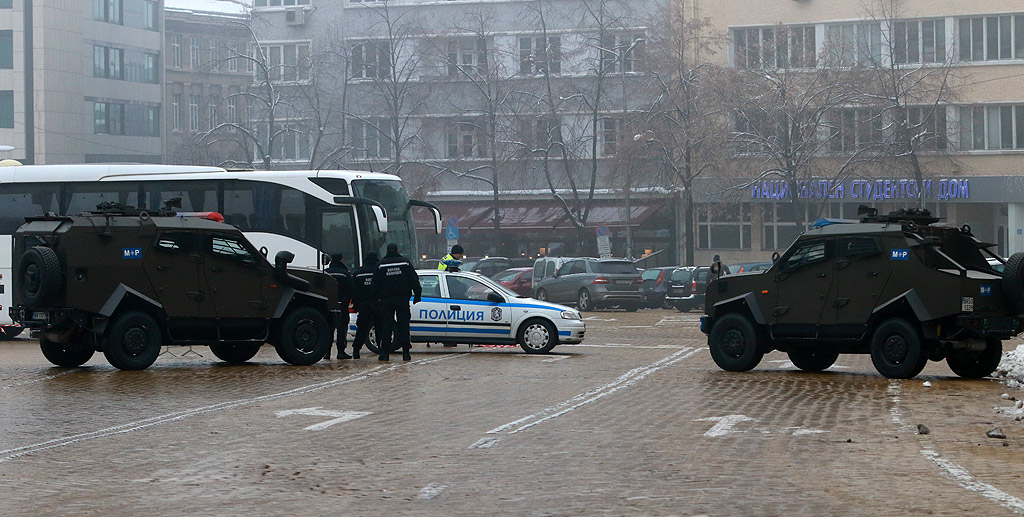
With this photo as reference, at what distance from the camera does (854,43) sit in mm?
55375

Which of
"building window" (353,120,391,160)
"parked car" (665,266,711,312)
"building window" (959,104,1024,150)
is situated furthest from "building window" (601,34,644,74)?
"parked car" (665,266,711,312)

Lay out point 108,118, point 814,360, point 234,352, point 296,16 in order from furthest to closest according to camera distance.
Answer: point 108,118 < point 296,16 < point 234,352 < point 814,360

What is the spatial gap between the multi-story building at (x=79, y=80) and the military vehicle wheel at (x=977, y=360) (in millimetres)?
62349

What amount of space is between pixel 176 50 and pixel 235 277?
7449cm

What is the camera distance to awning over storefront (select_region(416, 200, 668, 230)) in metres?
58.1

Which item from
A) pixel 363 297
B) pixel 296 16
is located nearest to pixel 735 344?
pixel 363 297

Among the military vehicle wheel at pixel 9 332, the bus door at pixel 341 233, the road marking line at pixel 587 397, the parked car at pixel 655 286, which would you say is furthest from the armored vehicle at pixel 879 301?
the parked car at pixel 655 286

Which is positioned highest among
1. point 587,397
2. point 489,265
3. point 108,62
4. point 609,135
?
point 108,62

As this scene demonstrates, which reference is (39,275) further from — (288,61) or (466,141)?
(288,61)

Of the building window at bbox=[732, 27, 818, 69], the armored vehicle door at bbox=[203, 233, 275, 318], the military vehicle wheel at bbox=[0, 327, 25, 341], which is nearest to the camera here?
the armored vehicle door at bbox=[203, 233, 275, 318]

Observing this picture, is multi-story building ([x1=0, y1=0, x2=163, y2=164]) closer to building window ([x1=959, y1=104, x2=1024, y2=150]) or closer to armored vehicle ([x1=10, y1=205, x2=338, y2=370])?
building window ([x1=959, y1=104, x2=1024, y2=150])

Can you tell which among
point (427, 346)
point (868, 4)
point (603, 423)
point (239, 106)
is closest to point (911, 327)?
point (603, 423)

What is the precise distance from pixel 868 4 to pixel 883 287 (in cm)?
4073

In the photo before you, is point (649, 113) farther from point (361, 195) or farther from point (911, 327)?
Answer: point (911, 327)
